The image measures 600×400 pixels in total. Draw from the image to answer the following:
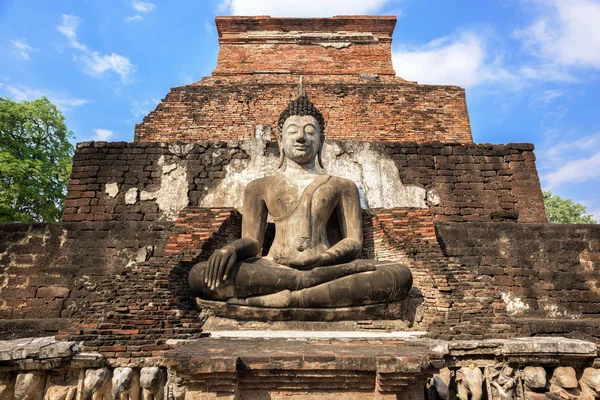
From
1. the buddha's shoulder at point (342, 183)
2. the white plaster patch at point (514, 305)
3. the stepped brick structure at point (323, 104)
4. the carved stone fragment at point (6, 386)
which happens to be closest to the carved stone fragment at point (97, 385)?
the carved stone fragment at point (6, 386)

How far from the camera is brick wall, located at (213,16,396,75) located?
12.0 meters

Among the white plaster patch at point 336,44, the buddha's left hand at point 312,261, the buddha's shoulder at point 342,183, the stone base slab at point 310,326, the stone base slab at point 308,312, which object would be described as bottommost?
the stone base slab at point 310,326

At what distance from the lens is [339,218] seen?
521 cm

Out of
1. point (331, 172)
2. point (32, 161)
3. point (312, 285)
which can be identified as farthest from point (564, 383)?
point (32, 161)

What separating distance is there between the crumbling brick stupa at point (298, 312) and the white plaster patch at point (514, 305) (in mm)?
20

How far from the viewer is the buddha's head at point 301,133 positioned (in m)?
5.38

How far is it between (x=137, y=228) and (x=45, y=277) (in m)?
1.34

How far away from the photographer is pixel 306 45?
12.3 m

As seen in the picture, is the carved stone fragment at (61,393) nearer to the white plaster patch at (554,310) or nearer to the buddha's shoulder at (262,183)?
the buddha's shoulder at (262,183)

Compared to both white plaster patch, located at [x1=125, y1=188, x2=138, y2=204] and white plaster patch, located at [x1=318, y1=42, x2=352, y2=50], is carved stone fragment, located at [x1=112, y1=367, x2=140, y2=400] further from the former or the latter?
white plaster patch, located at [x1=318, y1=42, x2=352, y2=50]

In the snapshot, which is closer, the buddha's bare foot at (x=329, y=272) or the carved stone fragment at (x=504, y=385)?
the carved stone fragment at (x=504, y=385)

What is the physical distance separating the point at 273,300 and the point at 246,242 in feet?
2.62

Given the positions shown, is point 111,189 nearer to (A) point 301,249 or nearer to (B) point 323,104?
(A) point 301,249

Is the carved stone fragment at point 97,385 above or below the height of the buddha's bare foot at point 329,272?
below
